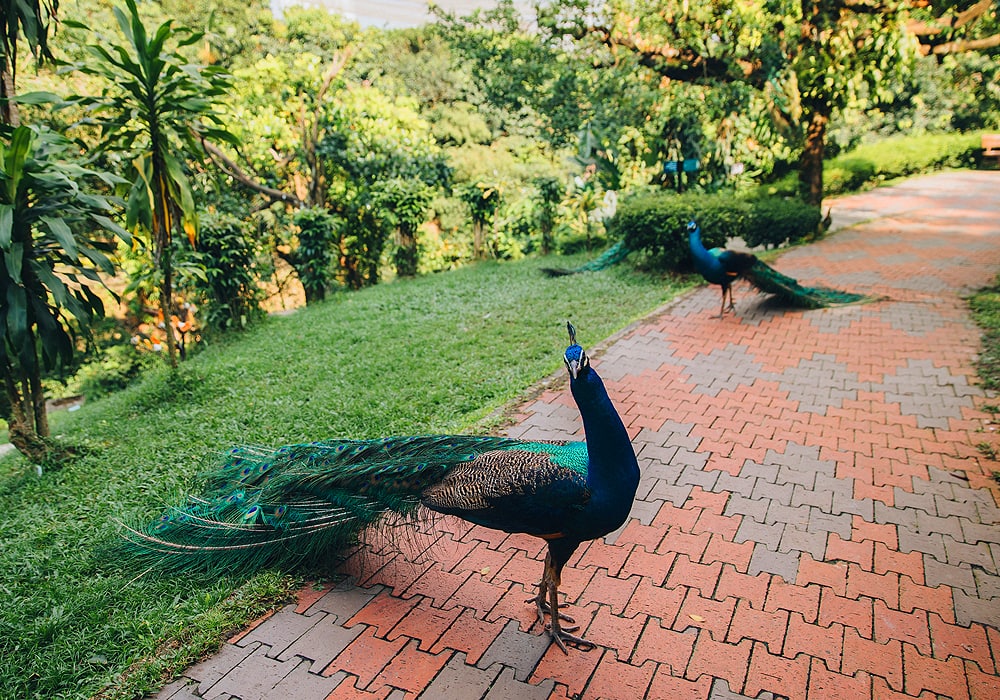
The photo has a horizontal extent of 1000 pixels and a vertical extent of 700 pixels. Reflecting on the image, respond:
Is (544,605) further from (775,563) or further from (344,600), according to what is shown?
(775,563)

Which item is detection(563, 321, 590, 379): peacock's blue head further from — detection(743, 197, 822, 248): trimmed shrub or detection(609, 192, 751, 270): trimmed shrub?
detection(743, 197, 822, 248): trimmed shrub

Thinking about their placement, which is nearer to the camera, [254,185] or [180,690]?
[180,690]

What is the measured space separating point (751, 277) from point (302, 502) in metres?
5.87

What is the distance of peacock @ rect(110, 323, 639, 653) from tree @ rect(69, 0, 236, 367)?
2.91m

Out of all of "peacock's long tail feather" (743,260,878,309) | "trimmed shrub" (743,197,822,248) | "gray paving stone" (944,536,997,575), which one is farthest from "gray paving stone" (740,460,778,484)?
"trimmed shrub" (743,197,822,248)

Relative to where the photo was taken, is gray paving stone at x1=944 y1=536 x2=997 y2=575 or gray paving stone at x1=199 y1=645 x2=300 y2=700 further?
gray paving stone at x1=944 y1=536 x2=997 y2=575

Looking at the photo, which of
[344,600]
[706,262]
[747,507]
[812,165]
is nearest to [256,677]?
[344,600]

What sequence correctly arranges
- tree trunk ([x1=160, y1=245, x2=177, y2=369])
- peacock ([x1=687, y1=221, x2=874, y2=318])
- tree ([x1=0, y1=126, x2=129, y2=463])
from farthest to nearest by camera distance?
1. peacock ([x1=687, y1=221, x2=874, y2=318])
2. tree trunk ([x1=160, y1=245, x2=177, y2=369])
3. tree ([x1=0, y1=126, x2=129, y2=463])

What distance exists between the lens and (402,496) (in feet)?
9.16

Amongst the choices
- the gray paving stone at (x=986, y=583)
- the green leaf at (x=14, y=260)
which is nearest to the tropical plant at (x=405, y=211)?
the green leaf at (x=14, y=260)

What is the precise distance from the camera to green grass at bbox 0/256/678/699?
2758mm

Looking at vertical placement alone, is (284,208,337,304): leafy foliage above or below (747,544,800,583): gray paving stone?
above

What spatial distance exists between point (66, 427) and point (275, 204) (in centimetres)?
637

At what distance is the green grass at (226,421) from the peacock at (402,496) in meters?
0.19
